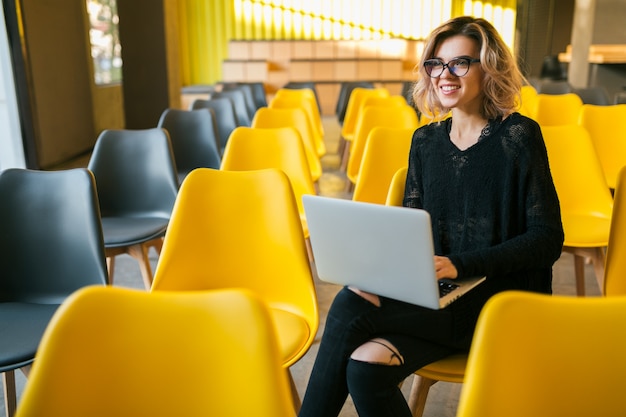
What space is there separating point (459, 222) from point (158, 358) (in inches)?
37.2

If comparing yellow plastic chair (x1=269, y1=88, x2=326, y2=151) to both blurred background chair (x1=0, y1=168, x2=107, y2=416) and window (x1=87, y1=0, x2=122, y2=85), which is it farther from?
window (x1=87, y1=0, x2=122, y2=85)

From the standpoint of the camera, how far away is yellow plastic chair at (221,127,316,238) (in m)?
2.95

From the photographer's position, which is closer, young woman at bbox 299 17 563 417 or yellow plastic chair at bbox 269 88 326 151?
young woman at bbox 299 17 563 417

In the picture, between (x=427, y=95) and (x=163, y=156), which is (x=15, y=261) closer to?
(x=163, y=156)

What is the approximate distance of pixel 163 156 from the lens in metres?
2.98

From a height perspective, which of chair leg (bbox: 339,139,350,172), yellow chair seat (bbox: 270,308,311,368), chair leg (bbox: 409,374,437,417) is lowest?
chair leg (bbox: 339,139,350,172)

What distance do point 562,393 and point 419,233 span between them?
1.35ft

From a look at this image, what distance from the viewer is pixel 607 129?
344cm

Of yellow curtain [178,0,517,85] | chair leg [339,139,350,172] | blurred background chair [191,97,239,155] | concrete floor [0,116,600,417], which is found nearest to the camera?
concrete floor [0,116,600,417]

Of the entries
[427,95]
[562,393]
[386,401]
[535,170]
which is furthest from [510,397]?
[427,95]

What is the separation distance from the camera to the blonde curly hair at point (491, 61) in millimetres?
1589

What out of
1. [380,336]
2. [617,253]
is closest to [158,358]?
[380,336]

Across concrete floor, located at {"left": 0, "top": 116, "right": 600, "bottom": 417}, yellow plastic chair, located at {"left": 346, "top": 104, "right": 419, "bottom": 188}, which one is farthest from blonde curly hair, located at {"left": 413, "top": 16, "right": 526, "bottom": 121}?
yellow plastic chair, located at {"left": 346, "top": 104, "right": 419, "bottom": 188}

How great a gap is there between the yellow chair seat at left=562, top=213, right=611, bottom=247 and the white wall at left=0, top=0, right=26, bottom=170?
4.42m
